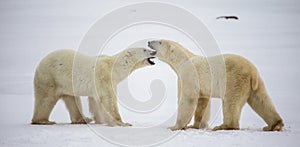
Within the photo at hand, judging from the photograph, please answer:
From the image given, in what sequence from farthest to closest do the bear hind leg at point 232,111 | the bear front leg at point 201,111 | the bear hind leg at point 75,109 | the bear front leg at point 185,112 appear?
the bear hind leg at point 75,109
the bear front leg at point 201,111
the bear front leg at point 185,112
the bear hind leg at point 232,111

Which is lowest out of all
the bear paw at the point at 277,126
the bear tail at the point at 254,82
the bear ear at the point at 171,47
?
the bear paw at the point at 277,126

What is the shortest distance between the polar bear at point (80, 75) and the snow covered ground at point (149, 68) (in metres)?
0.58

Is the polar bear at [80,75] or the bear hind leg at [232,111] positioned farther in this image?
the polar bear at [80,75]

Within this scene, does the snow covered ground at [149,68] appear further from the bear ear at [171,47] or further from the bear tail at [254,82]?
the bear ear at [171,47]

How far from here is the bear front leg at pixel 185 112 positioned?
25.7ft

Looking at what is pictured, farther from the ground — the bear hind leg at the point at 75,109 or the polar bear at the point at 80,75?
the polar bear at the point at 80,75

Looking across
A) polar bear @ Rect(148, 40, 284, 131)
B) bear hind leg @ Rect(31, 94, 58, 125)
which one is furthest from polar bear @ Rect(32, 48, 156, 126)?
polar bear @ Rect(148, 40, 284, 131)

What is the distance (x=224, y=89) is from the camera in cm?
752

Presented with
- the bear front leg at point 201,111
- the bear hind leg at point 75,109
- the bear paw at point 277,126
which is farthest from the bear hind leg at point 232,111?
the bear hind leg at point 75,109

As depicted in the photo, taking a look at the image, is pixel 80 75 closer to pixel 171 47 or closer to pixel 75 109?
pixel 75 109

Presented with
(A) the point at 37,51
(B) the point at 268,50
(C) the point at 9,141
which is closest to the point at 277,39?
(B) the point at 268,50

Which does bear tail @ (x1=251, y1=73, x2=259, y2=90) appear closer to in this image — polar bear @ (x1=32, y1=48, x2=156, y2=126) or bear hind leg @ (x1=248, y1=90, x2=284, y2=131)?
bear hind leg @ (x1=248, y1=90, x2=284, y2=131)

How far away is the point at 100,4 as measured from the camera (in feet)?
93.8

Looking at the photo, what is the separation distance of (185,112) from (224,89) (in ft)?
2.72
